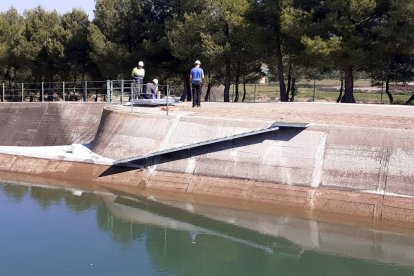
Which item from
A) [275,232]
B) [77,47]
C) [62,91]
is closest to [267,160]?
[275,232]

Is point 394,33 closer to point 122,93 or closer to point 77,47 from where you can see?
point 122,93

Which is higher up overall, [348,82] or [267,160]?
[348,82]

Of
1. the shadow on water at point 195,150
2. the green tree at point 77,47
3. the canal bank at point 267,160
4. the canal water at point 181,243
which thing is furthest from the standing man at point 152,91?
the green tree at point 77,47

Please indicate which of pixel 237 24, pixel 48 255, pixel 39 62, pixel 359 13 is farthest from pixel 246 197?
pixel 39 62

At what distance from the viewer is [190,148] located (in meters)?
17.1

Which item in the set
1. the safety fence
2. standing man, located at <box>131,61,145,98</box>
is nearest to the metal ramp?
the safety fence

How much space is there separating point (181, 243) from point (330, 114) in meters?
7.38

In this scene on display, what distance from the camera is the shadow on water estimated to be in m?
16.2

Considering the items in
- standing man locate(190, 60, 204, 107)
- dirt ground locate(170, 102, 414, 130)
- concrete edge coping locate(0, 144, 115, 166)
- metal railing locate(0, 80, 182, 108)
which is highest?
standing man locate(190, 60, 204, 107)

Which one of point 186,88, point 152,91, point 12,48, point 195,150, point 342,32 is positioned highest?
point 342,32

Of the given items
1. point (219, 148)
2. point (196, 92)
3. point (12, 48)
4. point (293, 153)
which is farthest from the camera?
point (12, 48)

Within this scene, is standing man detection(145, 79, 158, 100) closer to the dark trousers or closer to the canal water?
the dark trousers

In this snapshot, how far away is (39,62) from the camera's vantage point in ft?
123

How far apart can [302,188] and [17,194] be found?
9.68 metres
